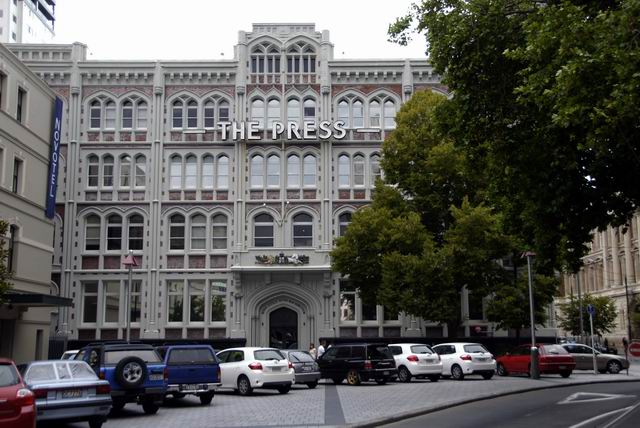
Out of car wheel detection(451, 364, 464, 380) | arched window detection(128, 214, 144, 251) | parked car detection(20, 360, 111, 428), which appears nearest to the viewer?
parked car detection(20, 360, 111, 428)

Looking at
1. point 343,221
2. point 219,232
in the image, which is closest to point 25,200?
point 219,232

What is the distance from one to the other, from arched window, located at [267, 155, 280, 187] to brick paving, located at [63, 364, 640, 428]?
57.1 feet

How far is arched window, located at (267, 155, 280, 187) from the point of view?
42531mm

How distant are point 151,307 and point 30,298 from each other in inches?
612

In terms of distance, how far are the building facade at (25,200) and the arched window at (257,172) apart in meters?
12.8

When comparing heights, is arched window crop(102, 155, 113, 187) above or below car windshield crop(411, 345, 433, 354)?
above

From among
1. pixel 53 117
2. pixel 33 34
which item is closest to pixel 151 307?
pixel 53 117

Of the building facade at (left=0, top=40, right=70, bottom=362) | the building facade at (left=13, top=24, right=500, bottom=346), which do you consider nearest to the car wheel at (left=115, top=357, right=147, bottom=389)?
the building facade at (left=0, top=40, right=70, bottom=362)

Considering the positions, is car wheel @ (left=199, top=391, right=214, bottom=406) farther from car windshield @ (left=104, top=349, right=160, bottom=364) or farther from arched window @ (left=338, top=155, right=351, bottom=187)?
arched window @ (left=338, top=155, right=351, bottom=187)

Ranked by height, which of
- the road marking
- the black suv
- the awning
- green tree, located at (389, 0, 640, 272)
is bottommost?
the road marking

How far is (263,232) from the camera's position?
4206cm

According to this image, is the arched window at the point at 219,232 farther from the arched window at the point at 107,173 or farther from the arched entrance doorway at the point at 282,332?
the arched window at the point at 107,173

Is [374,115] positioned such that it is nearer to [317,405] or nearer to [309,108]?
[309,108]

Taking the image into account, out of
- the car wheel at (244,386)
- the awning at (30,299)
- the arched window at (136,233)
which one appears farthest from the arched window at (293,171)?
the car wheel at (244,386)
